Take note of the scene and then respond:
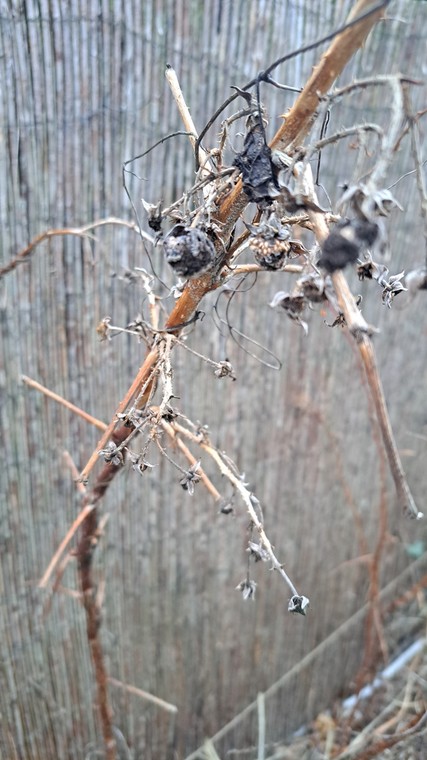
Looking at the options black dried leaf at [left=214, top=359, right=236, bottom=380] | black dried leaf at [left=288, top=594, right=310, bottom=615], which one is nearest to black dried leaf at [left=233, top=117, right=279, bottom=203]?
black dried leaf at [left=214, top=359, right=236, bottom=380]

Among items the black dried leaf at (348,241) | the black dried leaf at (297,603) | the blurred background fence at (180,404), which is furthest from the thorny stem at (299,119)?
the blurred background fence at (180,404)

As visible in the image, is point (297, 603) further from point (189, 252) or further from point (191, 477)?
point (189, 252)

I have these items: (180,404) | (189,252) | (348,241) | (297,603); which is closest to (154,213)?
(189,252)

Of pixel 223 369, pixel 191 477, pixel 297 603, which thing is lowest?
pixel 297 603

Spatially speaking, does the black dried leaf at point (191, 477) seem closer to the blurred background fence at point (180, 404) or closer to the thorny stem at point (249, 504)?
the thorny stem at point (249, 504)

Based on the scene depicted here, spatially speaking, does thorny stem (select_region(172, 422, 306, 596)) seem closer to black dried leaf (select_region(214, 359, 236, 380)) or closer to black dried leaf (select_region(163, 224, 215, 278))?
black dried leaf (select_region(214, 359, 236, 380))
